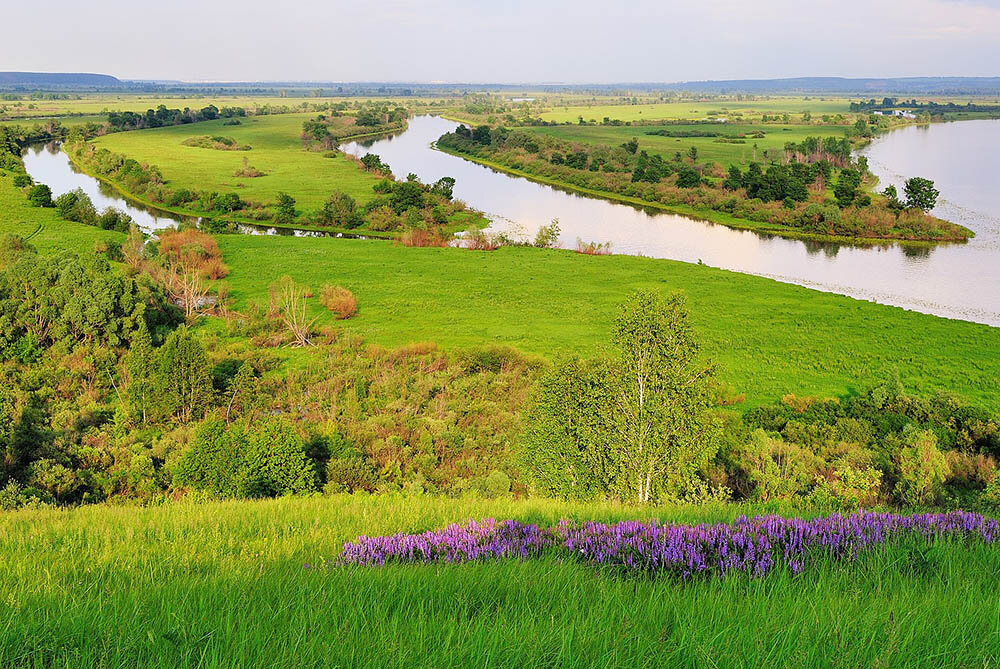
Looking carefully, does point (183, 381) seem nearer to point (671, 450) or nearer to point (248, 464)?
point (248, 464)

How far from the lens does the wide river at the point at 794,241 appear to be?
4803 centimetres

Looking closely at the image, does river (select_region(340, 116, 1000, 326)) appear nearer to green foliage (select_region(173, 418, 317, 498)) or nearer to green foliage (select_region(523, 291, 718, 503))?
green foliage (select_region(523, 291, 718, 503))

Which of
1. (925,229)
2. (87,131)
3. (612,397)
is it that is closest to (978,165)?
(925,229)

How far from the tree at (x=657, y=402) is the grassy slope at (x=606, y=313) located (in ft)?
58.0

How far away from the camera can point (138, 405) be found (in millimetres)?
21547

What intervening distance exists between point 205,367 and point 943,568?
23.0 metres

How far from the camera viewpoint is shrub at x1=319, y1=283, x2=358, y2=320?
3828 cm

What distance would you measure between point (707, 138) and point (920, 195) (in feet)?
256

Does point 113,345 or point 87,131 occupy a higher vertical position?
point 87,131

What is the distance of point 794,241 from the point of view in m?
64.5

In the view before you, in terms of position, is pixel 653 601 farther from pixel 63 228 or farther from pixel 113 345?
pixel 63 228

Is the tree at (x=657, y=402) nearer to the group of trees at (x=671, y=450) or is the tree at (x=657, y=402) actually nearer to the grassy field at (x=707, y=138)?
the group of trees at (x=671, y=450)

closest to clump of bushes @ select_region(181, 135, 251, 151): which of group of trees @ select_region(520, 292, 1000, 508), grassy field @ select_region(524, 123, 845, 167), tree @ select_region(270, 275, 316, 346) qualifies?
grassy field @ select_region(524, 123, 845, 167)

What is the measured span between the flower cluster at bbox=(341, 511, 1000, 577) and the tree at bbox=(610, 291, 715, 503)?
686 centimetres
